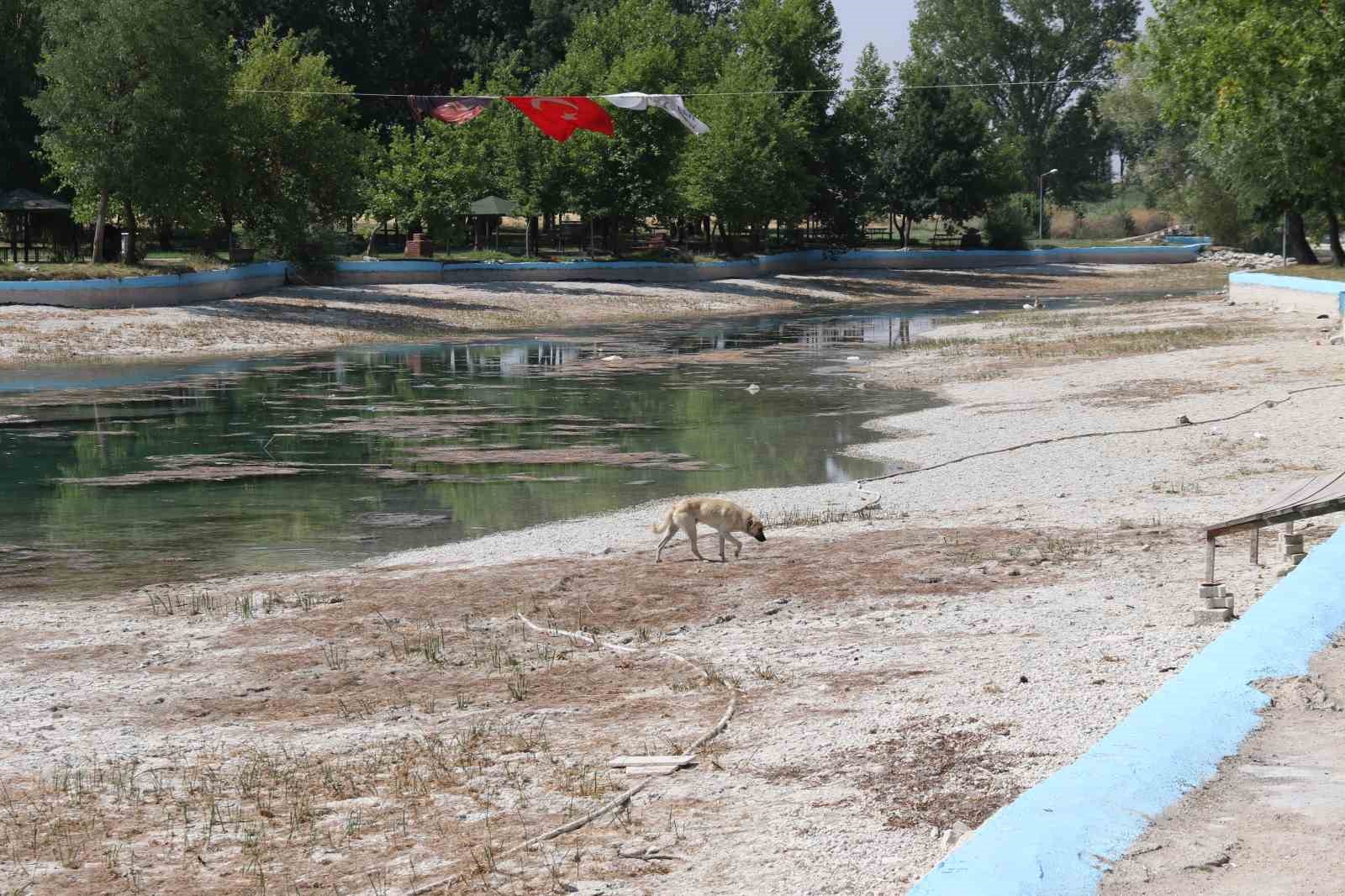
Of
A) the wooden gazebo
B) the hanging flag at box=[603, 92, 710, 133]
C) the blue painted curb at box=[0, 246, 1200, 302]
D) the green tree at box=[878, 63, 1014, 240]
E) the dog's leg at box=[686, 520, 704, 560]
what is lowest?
the dog's leg at box=[686, 520, 704, 560]

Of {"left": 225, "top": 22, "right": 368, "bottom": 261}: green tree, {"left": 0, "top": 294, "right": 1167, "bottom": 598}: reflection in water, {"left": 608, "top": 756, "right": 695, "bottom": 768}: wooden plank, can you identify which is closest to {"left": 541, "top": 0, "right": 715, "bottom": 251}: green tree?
{"left": 225, "top": 22, "right": 368, "bottom": 261}: green tree

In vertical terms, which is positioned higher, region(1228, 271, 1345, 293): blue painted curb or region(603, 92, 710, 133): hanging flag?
region(603, 92, 710, 133): hanging flag

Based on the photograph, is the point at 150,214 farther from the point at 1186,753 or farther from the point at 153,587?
the point at 1186,753

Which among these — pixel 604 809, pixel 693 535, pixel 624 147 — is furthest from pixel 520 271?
pixel 604 809

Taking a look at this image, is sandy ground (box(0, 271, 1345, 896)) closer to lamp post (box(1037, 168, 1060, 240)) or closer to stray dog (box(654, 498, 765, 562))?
stray dog (box(654, 498, 765, 562))

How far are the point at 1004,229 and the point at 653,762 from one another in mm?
95127

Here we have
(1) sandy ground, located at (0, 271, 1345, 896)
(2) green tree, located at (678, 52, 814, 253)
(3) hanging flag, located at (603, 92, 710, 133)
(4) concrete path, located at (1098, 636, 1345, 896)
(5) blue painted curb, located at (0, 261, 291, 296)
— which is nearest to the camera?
(4) concrete path, located at (1098, 636, 1345, 896)

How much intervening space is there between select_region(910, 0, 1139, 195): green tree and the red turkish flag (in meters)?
90.6

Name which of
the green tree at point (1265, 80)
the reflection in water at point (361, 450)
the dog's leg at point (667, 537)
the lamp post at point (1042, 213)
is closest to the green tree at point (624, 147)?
the green tree at point (1265, 80)

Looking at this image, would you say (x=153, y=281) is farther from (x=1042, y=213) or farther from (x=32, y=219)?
(x=1042, y=213)

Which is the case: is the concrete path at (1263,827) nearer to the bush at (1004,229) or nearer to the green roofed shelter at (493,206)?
the green roofed shelter at (493,206)

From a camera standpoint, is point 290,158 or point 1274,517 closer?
point 1274,517

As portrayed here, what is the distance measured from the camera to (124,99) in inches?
1960

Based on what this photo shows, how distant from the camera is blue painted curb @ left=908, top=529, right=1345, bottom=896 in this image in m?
5.71
